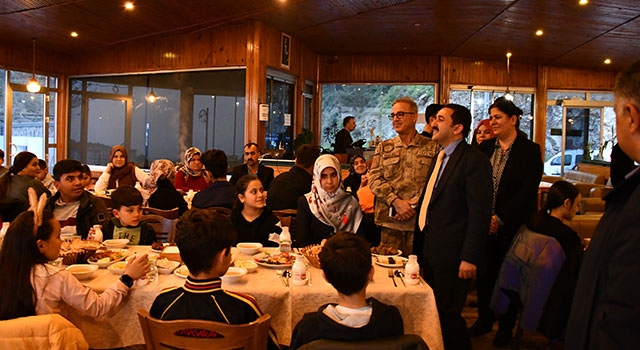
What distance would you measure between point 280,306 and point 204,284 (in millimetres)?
565

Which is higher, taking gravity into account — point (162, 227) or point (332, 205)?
point (332, 205)

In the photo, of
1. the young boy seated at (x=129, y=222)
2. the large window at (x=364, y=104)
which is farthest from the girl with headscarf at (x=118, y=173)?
the large window at (x=364, y=104)

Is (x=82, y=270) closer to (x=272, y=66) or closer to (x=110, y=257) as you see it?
(x=110, y=257)

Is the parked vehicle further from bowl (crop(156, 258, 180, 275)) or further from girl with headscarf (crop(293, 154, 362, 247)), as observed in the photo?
bowl (crop(156, 258, 180, 275))

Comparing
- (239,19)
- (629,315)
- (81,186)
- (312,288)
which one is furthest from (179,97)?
(629,315)

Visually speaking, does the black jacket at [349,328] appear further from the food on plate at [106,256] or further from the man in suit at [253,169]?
the man in suit at [253,169]

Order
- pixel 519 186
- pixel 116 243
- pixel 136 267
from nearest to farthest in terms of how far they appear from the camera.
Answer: pixel 136 267 < pixel 116 243 < pixel 519 186

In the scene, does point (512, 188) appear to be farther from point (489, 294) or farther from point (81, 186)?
point (81, 186)

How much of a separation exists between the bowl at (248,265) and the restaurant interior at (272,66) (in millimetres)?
Result: 5507

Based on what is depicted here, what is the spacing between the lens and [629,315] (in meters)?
1.20

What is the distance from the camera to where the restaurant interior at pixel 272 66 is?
8.59 m

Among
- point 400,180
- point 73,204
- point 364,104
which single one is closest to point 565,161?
point 364,104

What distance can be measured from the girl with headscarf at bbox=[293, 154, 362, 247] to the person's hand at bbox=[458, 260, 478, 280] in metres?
0.89

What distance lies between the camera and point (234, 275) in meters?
2.75
